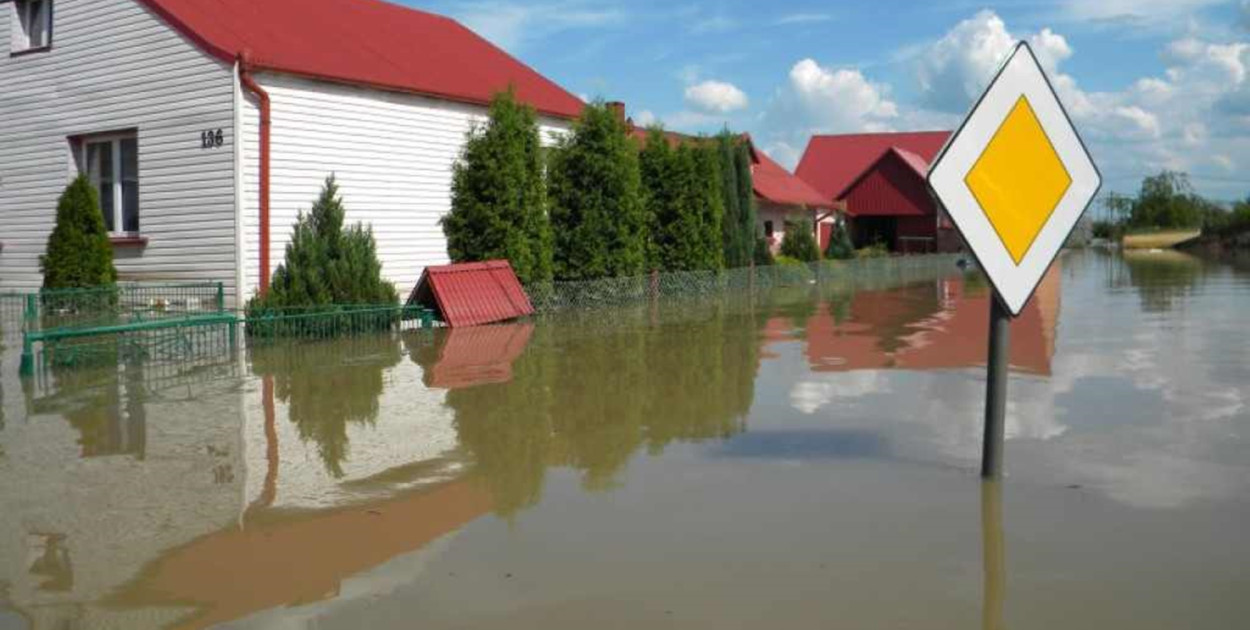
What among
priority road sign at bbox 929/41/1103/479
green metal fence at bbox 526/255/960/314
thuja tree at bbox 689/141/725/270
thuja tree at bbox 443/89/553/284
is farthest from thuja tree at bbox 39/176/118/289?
priority road sign at bbox 929/41/1103/479

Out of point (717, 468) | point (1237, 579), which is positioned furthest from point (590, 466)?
point (1237, 579)

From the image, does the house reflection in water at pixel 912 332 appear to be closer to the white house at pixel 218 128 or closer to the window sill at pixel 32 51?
the white house at pixel 218 128

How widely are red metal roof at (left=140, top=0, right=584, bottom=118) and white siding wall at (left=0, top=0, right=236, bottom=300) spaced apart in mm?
635

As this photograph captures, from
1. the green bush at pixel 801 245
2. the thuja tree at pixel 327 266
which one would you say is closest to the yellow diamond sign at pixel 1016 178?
the thuja tree at pixel 327 266

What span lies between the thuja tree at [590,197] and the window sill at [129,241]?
7.59m

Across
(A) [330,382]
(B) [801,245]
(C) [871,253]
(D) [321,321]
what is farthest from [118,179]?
(C) [871,253]

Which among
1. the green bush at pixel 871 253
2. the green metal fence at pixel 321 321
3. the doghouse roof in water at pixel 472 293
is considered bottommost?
the green metal fence at pixel 321 321

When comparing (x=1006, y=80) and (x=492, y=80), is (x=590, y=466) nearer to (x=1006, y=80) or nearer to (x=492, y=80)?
(x=1006, y=80)

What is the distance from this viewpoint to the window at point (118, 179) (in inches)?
739

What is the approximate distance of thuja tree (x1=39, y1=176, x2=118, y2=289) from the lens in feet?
58.0

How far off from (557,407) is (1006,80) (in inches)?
213

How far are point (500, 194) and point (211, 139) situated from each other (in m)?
5.03

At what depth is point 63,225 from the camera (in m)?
17.8

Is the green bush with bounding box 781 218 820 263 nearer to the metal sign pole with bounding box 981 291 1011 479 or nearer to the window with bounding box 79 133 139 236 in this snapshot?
the window with bounding box 79 133 139 236
